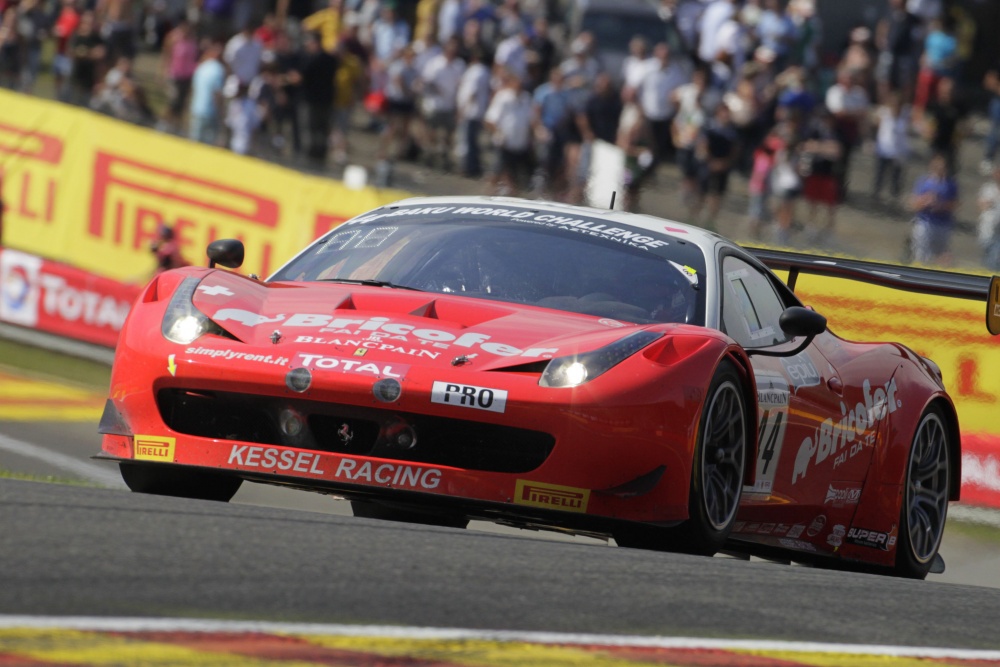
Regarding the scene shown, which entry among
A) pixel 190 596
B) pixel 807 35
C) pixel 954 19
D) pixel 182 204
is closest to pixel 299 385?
pixel 190 596

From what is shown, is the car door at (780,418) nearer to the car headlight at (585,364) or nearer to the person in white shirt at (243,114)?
the car headlight at (585,364)

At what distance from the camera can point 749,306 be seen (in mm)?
6797

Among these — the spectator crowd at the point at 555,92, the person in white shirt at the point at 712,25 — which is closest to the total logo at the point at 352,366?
the spectator crowd at the point at 555,92

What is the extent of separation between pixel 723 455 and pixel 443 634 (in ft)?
8.06

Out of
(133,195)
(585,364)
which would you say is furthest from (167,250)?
(585,364)

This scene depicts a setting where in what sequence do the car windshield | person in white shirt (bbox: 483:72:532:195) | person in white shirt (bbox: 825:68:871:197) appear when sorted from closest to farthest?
the car windshield < person in white shirt (bbox: 825:68:871:197) < person in white shirt (bbox: 483:72:532:195)

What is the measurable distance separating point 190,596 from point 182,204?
489 inches

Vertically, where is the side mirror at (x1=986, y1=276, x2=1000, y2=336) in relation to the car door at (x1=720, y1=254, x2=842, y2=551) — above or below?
above

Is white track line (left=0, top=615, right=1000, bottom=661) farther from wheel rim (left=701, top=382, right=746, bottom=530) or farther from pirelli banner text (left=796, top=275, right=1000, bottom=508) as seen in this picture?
pirelli banner text (left=796, top=275, right=1000, bottom=508)

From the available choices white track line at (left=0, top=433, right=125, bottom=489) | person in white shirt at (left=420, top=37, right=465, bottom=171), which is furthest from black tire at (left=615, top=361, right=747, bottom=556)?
person in white shirt at (left=420, top=37, right=465, bottom=171)

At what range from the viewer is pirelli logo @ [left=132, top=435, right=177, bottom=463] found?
18.3ft

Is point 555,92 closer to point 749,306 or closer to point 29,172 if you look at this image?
point 29,172

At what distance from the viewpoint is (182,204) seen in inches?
618

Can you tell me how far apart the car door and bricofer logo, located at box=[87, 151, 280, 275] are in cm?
863
